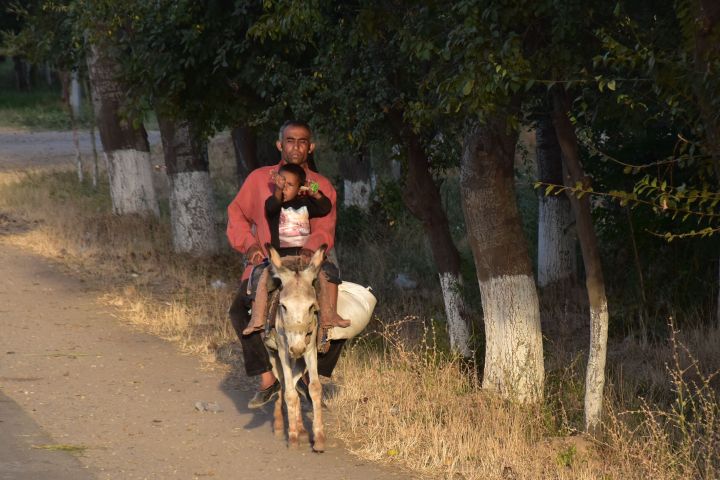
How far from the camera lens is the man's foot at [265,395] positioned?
27.9ft

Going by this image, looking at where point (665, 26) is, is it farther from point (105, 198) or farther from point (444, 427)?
point (105, 198)

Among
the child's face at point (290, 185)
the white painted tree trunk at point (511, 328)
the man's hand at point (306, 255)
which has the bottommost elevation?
the white painted tree trunk at point (511, 328)

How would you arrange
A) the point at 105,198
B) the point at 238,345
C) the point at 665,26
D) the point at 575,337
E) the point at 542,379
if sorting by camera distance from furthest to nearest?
1. the point at 105,198
2. the point at 575,337
3. the point at 238,345
4. the point at 542,379
5. the point at 665,26

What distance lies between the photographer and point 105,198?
908 inches

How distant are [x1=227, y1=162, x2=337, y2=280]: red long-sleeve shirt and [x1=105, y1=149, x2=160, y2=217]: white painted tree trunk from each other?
10.5 m

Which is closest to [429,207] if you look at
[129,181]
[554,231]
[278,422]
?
[554,231]

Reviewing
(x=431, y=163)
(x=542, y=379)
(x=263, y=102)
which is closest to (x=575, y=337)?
(x=431, y=163)

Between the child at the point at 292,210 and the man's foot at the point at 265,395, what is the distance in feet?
2.48

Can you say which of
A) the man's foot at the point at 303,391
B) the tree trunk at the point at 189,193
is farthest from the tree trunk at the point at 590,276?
the tree trunk at the point at 189,193

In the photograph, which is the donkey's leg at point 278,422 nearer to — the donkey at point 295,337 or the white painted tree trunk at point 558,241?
the donkey at point 295,337

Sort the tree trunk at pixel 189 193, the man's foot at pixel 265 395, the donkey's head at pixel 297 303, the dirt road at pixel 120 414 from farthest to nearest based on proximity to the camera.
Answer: the tree trunk at pixel 189 193 < the man's foot at pixel 265 395 < the dirt road at pixel 120 414 < the donkey's head at pixel 297 303

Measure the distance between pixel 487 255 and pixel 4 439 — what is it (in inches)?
154

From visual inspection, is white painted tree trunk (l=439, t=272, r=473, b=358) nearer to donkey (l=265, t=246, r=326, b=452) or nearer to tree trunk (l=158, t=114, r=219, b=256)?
donkey (l=265, t=246, r=326, b=452)

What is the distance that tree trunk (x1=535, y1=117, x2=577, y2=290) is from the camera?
14.7 m
